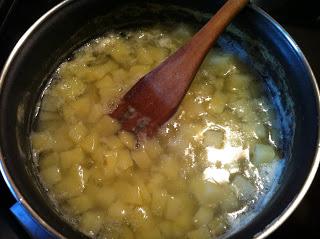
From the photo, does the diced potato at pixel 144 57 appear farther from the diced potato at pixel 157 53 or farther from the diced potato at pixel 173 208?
the diced potato at pixel 173 208

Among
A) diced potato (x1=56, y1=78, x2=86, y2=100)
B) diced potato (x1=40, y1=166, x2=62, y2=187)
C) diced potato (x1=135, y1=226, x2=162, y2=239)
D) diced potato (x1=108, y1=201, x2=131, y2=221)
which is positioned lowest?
diced potato (x1=135, y1=226, x2=162, y2=239)

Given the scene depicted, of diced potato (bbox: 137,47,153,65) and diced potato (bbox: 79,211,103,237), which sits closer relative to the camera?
diced potato (bbox: 79,211,103,237)

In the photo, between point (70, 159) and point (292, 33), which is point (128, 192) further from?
point (292, 33)

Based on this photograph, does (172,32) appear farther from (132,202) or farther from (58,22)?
(132,202)

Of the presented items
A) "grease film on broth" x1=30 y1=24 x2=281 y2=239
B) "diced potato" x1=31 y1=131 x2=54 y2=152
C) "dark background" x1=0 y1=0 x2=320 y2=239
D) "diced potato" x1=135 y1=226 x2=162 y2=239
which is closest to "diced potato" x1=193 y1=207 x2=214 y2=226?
"grease film on broth" x1=30 y1=24 x2=281 y2=239

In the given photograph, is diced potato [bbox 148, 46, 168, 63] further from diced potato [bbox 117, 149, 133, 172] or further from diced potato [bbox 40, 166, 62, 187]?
diced potato [bbox 40, 166, 62, 187]

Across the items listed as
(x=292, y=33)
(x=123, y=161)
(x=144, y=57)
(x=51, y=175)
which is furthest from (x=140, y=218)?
(x=292, y=33)
